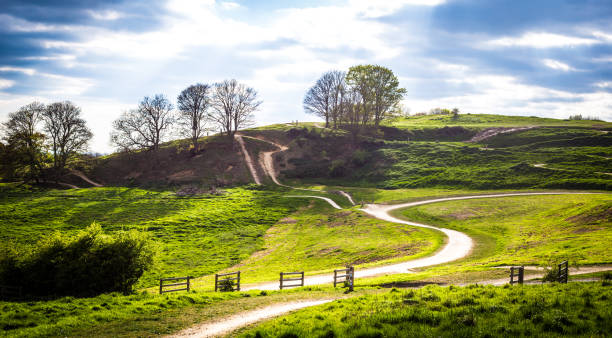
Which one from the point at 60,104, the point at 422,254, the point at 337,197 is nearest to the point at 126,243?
the point at 422,254

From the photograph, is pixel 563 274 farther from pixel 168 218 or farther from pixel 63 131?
pixel 63 131

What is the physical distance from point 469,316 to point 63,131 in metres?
84.0

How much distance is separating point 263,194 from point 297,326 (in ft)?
180

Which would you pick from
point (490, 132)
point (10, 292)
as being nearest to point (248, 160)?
point (10, 292)

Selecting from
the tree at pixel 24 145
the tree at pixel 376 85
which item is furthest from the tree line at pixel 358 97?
the tree at pixel 24 145

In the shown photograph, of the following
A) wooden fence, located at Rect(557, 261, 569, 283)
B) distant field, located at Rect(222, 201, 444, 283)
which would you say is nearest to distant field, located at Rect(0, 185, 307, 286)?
distant field, located at Rect(222, 201, 444, 283)

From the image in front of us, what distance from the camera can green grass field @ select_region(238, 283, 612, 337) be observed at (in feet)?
29.4

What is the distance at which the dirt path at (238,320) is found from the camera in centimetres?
1225

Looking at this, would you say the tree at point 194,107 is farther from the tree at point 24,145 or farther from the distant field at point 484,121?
the distant field at point 484,121

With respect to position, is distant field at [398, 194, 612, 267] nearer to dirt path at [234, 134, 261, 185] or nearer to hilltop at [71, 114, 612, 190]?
hilltop at [71, 114, 612, 190]

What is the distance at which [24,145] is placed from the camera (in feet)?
209

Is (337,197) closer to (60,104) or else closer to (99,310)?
(99,310)

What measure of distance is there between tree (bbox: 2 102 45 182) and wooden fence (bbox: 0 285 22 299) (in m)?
63.1

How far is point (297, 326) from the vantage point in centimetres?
1073
